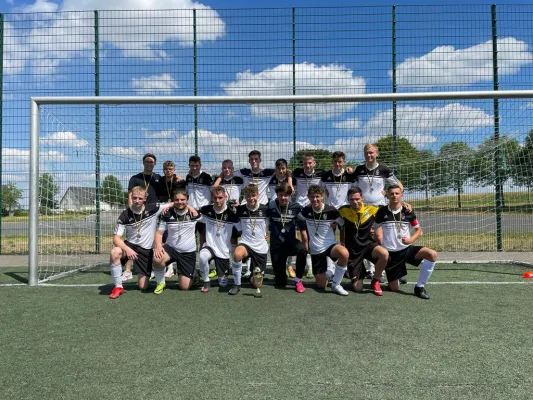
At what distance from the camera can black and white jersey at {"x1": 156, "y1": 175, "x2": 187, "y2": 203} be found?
5592 millimetres

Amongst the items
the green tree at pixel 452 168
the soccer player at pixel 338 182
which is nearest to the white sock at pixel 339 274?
the soccer player at pixel 338 182

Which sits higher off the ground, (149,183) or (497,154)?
(497,154)

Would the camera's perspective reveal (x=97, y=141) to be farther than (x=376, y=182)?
Yes

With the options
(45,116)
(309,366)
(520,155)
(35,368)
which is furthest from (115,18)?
(520,155)

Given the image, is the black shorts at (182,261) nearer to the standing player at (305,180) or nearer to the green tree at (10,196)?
the standing player at (305,180)

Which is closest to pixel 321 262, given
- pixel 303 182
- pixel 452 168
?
pixel 303 182

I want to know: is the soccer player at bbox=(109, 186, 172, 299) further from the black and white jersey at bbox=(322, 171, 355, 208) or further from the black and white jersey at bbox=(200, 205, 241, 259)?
the black and white jersey at bbox=(322, 171, 355, 208)

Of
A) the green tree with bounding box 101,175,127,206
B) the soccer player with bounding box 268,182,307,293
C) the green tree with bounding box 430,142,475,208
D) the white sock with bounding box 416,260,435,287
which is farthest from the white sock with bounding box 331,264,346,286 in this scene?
the green tree with bounding box 101,175,127,206

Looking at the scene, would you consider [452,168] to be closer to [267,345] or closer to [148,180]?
[148,180]

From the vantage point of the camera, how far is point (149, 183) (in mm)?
5590

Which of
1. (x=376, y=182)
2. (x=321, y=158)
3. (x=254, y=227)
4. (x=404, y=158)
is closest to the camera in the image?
(x=254, y=227)

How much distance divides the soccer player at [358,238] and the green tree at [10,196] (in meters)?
6.37

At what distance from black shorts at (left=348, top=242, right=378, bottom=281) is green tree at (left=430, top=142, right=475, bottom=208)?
9.80 ft

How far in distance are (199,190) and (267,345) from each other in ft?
10.7
